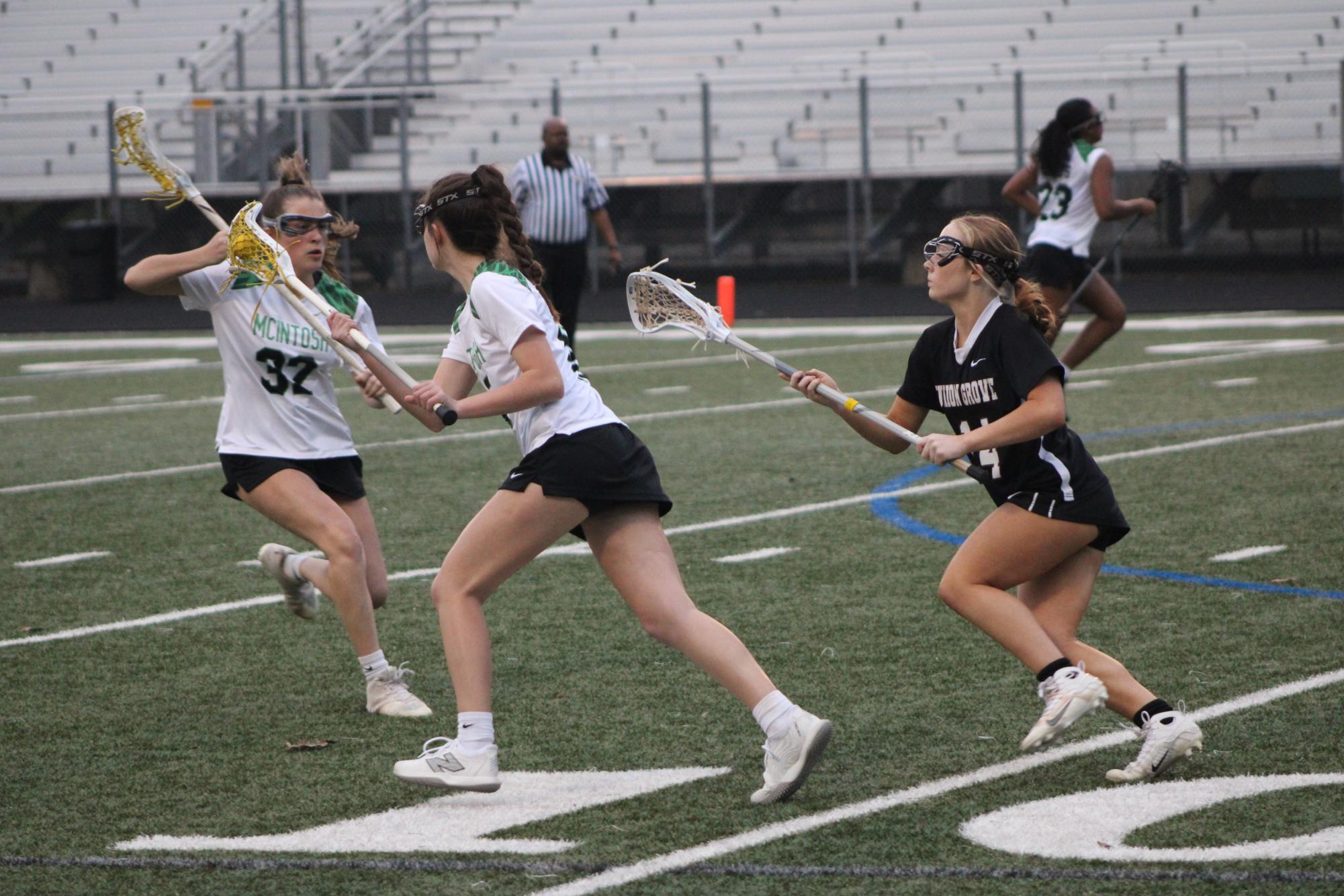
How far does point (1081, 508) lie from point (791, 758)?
37.7 inches

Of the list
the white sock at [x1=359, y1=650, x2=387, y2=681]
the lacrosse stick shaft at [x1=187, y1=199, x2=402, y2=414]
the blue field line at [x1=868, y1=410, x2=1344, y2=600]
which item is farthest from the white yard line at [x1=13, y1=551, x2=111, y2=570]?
the blue field line at [x1=868, y1=410, x2=1344, y2=600]

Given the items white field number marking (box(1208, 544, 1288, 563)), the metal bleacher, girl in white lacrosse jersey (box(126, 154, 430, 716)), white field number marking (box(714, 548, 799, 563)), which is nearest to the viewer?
girl in white lacrosse jersey (box(126, 154, 430, 716))

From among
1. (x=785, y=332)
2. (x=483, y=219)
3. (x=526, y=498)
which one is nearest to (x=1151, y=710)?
(x=526, y=498)

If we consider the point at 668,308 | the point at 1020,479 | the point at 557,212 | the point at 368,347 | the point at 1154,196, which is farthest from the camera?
the point at 557,212

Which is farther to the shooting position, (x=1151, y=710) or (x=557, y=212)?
(x=557, y=212)

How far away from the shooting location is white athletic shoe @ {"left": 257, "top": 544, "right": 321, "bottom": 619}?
236 inches

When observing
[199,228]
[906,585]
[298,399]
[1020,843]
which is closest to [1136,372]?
[906,585]

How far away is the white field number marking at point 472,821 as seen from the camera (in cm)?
411

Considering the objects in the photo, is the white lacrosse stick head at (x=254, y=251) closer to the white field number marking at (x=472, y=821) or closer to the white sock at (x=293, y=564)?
the white sock at (x=293, y=564)

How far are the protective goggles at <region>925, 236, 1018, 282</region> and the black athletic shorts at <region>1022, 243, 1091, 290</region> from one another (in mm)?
7446

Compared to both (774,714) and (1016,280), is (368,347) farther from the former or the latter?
(1016,280)

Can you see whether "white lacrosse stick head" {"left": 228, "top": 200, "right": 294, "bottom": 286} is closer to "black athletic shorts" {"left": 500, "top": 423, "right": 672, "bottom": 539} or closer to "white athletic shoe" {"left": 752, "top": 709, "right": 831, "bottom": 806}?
"black athletic shorts" {"left": 500, "top": 423, "right": 672, "bottom": 539}

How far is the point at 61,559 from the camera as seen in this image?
26.1 ft

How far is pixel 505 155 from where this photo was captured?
1023 inches
